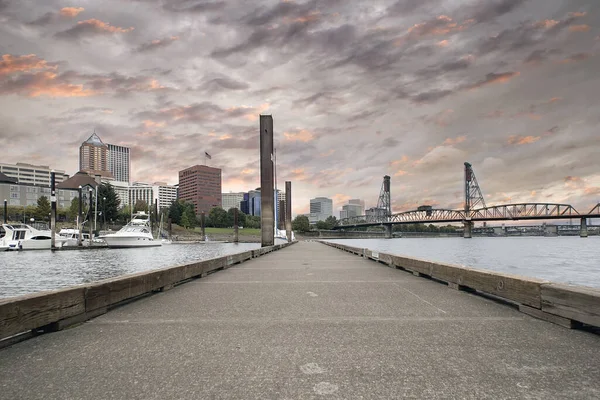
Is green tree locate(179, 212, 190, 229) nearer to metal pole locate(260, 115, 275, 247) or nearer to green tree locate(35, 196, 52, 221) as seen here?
green tree locate(35, 196, 52, 221)

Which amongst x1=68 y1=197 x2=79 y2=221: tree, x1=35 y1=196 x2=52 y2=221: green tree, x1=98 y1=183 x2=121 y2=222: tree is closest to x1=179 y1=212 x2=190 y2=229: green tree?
x1=98 y1=183 x2=121 y2=222: tree

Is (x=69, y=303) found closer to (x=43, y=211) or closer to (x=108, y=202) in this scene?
(x=108, y=202)

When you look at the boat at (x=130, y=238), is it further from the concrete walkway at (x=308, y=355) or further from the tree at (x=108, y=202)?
the concrete walkway at (x=308, y=355)

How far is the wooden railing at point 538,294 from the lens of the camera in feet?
18.6

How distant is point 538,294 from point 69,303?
756 centimetres

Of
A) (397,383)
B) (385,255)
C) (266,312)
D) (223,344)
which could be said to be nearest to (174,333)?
(223,344)

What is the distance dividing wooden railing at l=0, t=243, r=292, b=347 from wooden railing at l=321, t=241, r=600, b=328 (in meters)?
7.46

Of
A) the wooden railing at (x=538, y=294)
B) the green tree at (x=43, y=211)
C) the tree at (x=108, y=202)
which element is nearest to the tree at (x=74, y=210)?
the green tree at (x=43, y=211)

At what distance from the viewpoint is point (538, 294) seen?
6746 mm

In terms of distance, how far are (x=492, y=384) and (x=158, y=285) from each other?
8251 mm

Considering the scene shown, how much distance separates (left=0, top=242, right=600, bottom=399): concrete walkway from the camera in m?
3.81

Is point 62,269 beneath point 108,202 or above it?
beneath

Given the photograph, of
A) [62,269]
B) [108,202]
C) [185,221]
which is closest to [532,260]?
[62,269]

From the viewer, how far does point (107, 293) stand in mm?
7535
